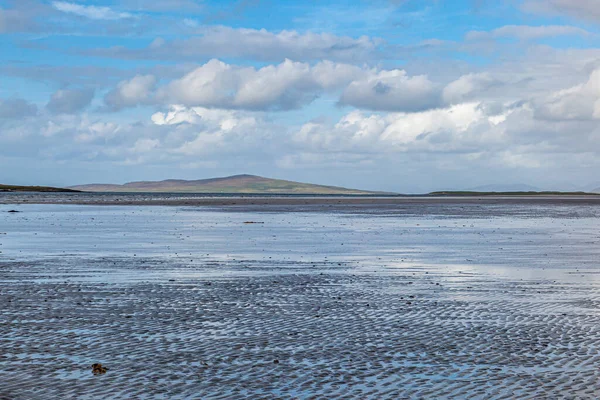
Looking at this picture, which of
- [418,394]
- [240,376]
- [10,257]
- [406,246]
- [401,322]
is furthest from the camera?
[406,246]

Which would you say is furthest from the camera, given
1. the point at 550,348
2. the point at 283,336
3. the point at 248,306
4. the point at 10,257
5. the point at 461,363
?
the point at 10,257

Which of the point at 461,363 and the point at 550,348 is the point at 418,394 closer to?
the point at 461,363

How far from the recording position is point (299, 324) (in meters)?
15.8

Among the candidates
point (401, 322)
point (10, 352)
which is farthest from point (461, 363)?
point (10, 352)

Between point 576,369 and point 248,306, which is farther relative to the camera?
point 248,306

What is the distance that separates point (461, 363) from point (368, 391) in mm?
2418

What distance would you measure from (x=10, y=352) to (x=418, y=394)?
7.21 metres

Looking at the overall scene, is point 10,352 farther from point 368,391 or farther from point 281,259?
point 281,259

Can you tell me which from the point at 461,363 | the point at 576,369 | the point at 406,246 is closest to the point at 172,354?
the point at 461,363

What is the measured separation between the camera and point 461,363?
486 inches

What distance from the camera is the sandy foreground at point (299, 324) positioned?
36.3ft

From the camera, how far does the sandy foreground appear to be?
11.1 m

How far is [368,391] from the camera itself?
10664mm

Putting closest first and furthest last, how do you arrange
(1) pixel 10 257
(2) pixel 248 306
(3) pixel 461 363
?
(3) pixel 461 363
(2) pixel 248 306
(1) pixel 10 257
